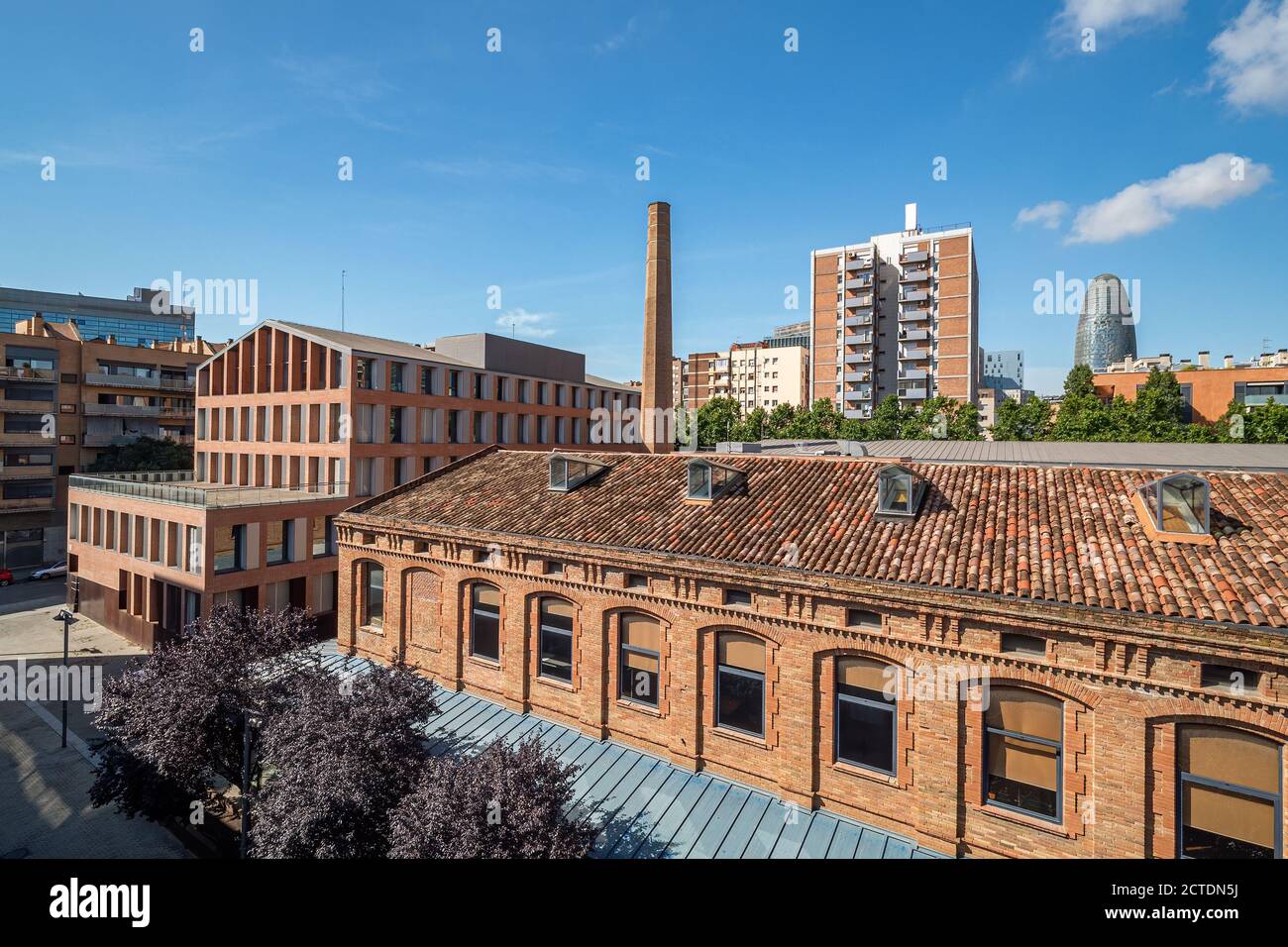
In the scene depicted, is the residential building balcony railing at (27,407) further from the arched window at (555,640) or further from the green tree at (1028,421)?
the green tree at (1028,421)

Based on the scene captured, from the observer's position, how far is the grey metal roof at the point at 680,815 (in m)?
11.6

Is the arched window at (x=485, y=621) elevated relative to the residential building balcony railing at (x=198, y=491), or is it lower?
lower

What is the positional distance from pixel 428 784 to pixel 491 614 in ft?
20.7

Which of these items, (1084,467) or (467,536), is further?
(467,536)

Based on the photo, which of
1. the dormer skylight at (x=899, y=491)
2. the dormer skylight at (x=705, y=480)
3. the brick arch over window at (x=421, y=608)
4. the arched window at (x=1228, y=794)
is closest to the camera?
the arched window at (x=1228, y=794)

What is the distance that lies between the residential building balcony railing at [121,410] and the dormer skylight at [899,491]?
70.6 metres

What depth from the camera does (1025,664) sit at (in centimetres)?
1067

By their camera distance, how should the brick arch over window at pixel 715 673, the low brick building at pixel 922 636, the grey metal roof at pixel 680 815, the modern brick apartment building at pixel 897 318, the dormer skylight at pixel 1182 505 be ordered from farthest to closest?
the modern brick apartment building at pixel 897 318
the brick arch over window at pixel 715 673
the grey metal roof at pixel 680 815
the dormer skylight at pixel 1182 505
the low brick building at pixel 922 636

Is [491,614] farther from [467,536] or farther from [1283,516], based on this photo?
[1283,516]

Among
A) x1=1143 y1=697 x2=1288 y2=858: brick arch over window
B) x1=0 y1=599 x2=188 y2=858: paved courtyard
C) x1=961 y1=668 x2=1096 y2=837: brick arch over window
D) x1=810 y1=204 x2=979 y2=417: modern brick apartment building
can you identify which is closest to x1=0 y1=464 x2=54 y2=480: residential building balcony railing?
x1=0 y1=599 x2=188 y2=858: paved courtyard

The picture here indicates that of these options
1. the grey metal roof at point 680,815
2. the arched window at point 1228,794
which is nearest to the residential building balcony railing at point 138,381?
the grey metal roof at point 680,815

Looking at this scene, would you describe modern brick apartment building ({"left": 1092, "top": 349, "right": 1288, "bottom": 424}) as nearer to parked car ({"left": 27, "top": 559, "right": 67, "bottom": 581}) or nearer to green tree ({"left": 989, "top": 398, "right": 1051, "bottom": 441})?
green tree ({"left": 989, "top": 398, "right": 1051, "bottom": 441})

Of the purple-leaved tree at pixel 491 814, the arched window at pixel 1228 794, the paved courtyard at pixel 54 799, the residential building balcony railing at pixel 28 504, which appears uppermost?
the residential building balcony railing at pixel 28 504
